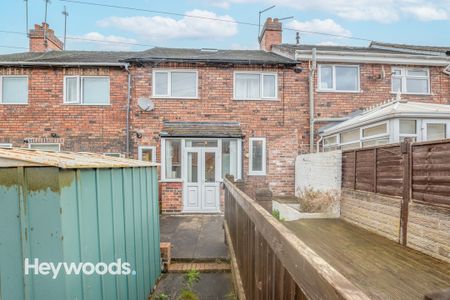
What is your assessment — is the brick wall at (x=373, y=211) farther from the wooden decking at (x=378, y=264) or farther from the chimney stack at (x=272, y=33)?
the chimney stack at (x=272, y=33)

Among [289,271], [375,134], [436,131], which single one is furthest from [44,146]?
[436,131]

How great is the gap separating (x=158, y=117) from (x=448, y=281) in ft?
29.1

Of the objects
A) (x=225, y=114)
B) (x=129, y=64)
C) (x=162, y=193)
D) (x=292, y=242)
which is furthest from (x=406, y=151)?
(x=129, y=64)

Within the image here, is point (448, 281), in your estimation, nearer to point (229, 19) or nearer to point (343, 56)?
point (343, 56)

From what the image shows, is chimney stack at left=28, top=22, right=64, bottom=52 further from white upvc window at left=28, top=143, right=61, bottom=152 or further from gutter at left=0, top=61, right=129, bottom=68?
white upvc window at left=28, top=143, right=61, bottom=152

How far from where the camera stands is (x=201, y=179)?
986 centimetres

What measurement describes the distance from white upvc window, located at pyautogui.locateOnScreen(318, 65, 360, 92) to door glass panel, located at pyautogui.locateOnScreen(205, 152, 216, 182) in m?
4.80

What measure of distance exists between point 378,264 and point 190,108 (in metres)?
7.74

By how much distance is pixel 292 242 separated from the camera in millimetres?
1207

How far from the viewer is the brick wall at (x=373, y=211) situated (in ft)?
18.4

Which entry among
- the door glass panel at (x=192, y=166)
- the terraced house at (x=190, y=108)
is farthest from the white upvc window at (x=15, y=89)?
the door glass panel at (x=192, y=166)

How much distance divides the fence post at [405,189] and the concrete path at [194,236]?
331cm

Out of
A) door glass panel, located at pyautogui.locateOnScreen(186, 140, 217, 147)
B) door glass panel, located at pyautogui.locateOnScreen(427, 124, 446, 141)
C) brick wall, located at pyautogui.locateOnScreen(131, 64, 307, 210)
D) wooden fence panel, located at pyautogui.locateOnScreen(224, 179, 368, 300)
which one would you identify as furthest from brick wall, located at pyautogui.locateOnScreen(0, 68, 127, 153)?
door glass panel, located at pyautogui.locateOnScreen(427, 124, 446, 141)

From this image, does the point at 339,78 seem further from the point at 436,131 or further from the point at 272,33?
the point at 272,33
